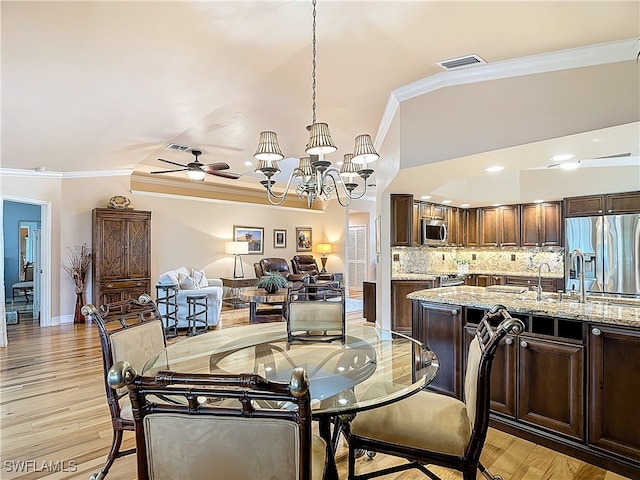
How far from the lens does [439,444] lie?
5.29ft

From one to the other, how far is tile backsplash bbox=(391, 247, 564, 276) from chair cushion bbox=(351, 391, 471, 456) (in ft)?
13.3

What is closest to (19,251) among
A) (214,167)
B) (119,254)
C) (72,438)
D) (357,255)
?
(119,254)

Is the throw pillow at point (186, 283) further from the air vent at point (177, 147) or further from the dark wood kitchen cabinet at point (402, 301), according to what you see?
the dark wood kitchen cabinet at point (402, 301)

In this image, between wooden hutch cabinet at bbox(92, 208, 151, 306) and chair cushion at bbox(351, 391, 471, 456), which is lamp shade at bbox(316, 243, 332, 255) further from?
chair cushion at bbox(351, 391, 471, 456)

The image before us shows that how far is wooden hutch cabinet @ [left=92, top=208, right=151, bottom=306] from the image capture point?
21.4 ft

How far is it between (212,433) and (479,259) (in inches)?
293

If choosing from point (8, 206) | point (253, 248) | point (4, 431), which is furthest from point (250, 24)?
point (8, 206)

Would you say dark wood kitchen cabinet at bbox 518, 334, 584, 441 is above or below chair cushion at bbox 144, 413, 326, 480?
below

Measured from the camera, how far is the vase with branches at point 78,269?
6434 mm

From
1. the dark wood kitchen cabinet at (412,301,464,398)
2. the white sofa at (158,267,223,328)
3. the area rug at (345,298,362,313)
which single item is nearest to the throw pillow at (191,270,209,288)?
the white sofa at (158,267,223,328)

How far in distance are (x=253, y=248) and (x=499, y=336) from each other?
868 cm

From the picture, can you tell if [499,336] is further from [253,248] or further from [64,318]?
[253,248]

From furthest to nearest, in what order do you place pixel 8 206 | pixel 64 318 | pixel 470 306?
1. pixel 8 206
2. pixel 64 318
3. pixel 470 306

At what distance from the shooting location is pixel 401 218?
234 inches
